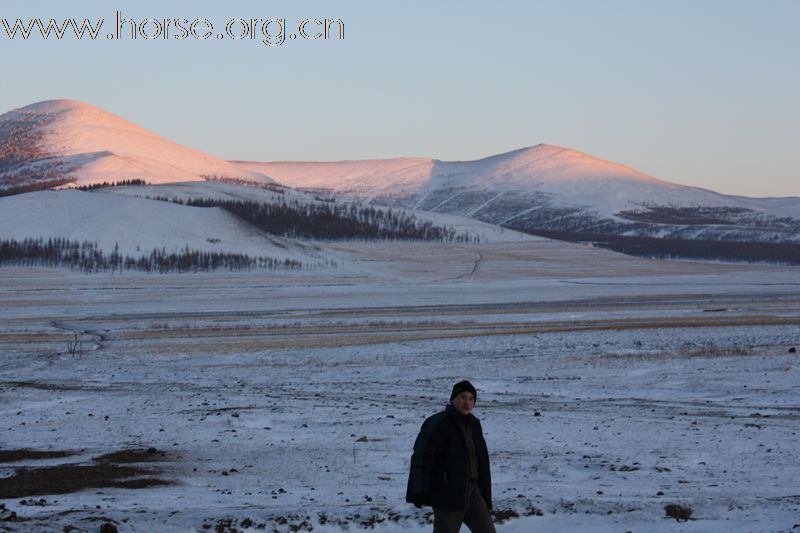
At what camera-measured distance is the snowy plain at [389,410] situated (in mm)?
15945

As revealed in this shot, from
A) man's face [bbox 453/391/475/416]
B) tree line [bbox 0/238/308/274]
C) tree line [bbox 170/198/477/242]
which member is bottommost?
tree line [bbox 0/238/308/274]

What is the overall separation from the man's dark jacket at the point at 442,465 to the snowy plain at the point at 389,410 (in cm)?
349

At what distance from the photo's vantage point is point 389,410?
2658 centimetres

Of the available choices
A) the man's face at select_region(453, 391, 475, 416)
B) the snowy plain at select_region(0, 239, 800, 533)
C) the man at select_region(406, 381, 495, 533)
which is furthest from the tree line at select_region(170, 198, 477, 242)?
the man's face at select_region(453, 391, 475, 416)

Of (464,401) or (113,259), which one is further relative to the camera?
(113,259)

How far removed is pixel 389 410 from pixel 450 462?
14.8 meters

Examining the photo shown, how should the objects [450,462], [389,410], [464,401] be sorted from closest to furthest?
[464,401]
[450,462]
[389,410]

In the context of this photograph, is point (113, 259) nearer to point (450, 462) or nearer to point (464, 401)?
point (450, 462)

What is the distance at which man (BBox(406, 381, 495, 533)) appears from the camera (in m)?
11.8

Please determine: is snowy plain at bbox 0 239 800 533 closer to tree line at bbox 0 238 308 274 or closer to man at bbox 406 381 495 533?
man at bbox 406 381 495 533

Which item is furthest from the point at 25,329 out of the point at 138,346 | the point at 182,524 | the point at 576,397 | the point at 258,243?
the point at 258,243

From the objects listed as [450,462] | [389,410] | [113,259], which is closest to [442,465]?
[450,462]

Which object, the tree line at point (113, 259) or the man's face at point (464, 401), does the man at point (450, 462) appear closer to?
the man's face at point (464, 401)

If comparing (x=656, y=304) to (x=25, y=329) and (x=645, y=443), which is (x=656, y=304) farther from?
(x=645, y=443)
